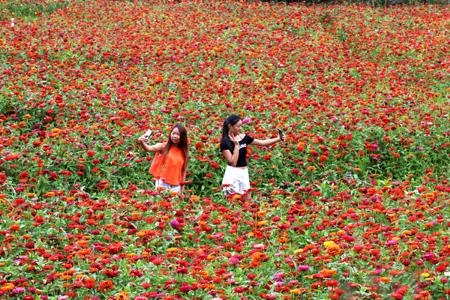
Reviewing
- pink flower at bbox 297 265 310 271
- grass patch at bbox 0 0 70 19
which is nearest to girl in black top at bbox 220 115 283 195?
pink flower at bbox 297 265 310 271

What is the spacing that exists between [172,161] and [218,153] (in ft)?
3.97

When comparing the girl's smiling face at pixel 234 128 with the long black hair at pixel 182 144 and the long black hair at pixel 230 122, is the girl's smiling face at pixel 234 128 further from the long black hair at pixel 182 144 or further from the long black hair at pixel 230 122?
the long black hair at pixel 182 144

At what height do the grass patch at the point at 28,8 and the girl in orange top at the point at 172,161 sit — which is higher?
the grass patch at the point at 28,8

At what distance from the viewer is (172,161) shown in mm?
7332

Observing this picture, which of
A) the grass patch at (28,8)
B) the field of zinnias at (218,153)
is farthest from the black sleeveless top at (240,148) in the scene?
the grass patch at (28,8)

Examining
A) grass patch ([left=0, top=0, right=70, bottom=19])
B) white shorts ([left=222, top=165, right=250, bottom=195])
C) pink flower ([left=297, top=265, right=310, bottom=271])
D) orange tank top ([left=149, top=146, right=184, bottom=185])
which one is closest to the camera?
pink flower ([left=297, top=265, right=310, bottom=271])

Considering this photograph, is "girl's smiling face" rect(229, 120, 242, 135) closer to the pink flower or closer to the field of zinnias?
the field of zinnias

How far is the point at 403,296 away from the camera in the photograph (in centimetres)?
439

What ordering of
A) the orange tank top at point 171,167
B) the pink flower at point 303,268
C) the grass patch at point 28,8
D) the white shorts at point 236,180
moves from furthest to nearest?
1. the grass patch at point 28,8
2. the white shorts at point 236,180
3. the orange tank top at point 171,167
4. the pink flower at point 303,268

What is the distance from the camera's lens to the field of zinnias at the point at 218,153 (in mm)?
4812

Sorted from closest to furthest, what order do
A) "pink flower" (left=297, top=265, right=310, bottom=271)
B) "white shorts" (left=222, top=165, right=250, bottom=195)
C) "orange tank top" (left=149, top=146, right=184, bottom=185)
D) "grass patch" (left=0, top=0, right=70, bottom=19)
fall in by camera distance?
"pink flower" (left=297, top=265, right=310, bottom=271)
"orange tank top" (left=149, top=146, right=184, bottom=185)
"white shorts" (left=222, top=165, right=250, bottom=195)
"grass patch" (left=0, top=0, right=70, bottom=19)

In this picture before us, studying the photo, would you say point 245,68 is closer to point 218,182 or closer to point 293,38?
point 293,38

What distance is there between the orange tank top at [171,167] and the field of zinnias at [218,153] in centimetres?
32

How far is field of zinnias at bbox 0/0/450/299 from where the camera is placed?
4812 mm
